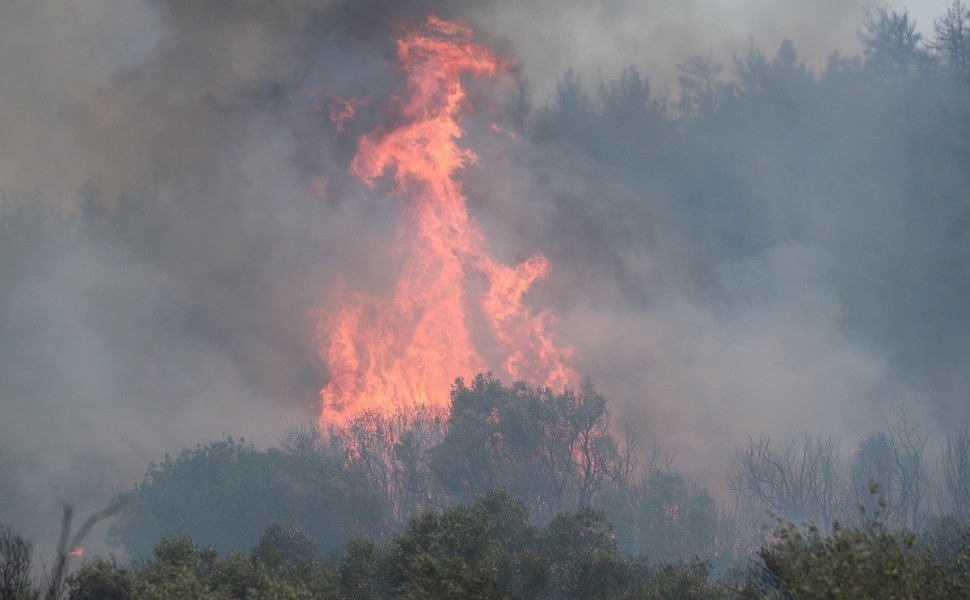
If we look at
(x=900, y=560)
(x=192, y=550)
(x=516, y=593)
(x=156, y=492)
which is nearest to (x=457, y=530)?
(x=516, y=593)

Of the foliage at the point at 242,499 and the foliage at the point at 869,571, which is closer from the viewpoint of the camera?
the foliage at the point at 869,571

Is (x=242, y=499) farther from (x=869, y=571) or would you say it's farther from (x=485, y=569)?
(x=869, y=571)

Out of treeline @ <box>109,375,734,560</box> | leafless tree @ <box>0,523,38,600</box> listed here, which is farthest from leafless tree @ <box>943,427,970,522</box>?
leafless tree @ <box>0,523,38,600</box>

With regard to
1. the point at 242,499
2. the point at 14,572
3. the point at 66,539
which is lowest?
the point at 14,572

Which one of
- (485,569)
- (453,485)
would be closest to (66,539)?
(485,569)

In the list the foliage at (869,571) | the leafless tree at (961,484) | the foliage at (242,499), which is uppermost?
the leafless tree at (961,484)

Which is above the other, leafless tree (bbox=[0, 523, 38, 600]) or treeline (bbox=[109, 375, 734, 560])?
treeline (bbox=[109, 375, 734, 560])

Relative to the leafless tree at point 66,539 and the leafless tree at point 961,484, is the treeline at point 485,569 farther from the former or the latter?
the leafless tree at point 961,484

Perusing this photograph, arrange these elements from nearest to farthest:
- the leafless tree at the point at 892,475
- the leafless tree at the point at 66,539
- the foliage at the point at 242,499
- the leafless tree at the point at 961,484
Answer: the leafless tree at the point at 66,539 → the leafless tree at the point at 961,484 → the leafless tree at the point at 892,475 → the foliage at the point at 242,499

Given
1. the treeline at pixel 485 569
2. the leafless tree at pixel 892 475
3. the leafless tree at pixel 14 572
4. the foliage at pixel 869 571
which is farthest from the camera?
the leafless tree at pixel 892 475

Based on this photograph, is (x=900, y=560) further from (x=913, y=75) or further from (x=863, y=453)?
(x=913, y=75)

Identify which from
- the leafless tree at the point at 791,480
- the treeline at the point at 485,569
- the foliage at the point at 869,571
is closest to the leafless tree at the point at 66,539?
the treeline at the point at 485,569

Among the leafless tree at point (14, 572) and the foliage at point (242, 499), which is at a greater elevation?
the foliage at point (242, 499)

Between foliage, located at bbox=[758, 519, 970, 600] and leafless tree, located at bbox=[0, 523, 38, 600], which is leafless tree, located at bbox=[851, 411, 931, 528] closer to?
foliage, located at bbox=[758, 519, 970, 600]
